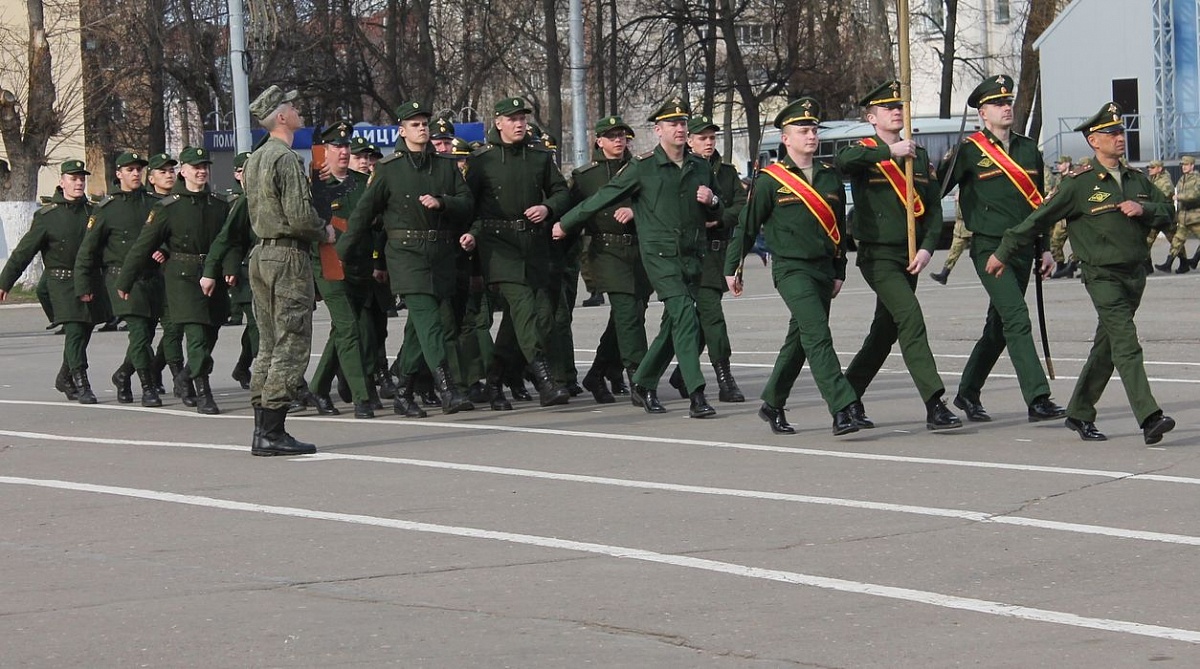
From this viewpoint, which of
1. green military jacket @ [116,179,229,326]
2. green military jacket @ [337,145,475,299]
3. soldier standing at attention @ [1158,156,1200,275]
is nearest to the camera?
green military jacket @ [337,145,475,299]

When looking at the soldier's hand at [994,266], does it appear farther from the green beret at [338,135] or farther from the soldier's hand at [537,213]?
the green beret at [338,135]

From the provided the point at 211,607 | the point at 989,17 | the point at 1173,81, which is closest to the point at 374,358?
the point at 211,607

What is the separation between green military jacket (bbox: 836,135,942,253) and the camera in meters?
11.2

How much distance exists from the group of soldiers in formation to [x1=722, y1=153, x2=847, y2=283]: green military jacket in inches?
0.5

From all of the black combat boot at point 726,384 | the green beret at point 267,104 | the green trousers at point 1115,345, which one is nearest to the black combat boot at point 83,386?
the green beret at point 267,104

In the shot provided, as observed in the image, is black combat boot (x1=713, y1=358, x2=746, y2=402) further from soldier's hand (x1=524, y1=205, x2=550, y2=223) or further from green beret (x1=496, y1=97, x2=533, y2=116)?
green beret (x1=496, y1=97, x2=533, y2=116)

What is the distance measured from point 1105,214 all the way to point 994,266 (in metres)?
0.80

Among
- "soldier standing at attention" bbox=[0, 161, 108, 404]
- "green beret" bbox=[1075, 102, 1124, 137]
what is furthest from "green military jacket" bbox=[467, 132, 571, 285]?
"green beret" bbox=[1075, 102, 1124, 137]

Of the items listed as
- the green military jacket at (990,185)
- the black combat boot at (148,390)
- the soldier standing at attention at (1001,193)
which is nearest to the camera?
the soldier standing at attention at (1001,193)

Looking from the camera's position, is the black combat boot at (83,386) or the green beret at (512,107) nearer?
the green beret at (512,107)

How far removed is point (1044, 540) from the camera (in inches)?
301

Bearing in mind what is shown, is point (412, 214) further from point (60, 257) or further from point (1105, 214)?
point (1105, 214)

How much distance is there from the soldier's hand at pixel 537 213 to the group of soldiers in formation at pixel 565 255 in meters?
0.02

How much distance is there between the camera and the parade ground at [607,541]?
6.12 meters
